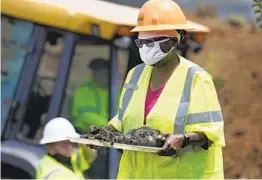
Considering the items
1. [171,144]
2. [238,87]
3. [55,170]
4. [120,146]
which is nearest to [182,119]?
[171,144]

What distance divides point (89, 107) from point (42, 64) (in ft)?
1.71

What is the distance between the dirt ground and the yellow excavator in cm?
316

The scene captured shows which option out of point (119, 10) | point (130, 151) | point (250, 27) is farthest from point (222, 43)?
point (130, 151)

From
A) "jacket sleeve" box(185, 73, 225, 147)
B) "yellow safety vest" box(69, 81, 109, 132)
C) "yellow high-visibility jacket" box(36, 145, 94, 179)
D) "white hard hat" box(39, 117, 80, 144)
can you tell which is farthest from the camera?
"yellow safety vest" box(69, 81, 109, 132)

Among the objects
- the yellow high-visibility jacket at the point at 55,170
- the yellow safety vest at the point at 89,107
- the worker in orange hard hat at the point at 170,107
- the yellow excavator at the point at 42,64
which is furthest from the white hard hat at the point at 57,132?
the worker in orange hard hat at the point at 170,107

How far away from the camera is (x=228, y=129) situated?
13984 millimetres

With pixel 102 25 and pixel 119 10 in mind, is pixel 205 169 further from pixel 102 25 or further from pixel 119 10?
pixel 119 10

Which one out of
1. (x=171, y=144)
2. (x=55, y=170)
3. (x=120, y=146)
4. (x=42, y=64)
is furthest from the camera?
(x=42, y=64)

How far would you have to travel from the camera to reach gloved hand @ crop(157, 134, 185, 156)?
17.2 feet

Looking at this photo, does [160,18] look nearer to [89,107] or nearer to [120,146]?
[120,146]

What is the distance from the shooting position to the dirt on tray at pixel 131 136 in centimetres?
530

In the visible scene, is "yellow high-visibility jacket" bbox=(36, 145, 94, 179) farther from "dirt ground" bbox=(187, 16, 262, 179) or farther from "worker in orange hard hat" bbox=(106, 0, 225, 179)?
"dirt ground" bbox=(187, 16, 262, 179)

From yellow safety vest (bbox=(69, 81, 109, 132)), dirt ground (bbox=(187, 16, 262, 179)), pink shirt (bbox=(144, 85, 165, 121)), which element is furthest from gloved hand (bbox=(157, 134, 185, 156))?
dirt ground (bbox=(187, 16, 262, 179))

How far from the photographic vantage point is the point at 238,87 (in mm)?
15406
